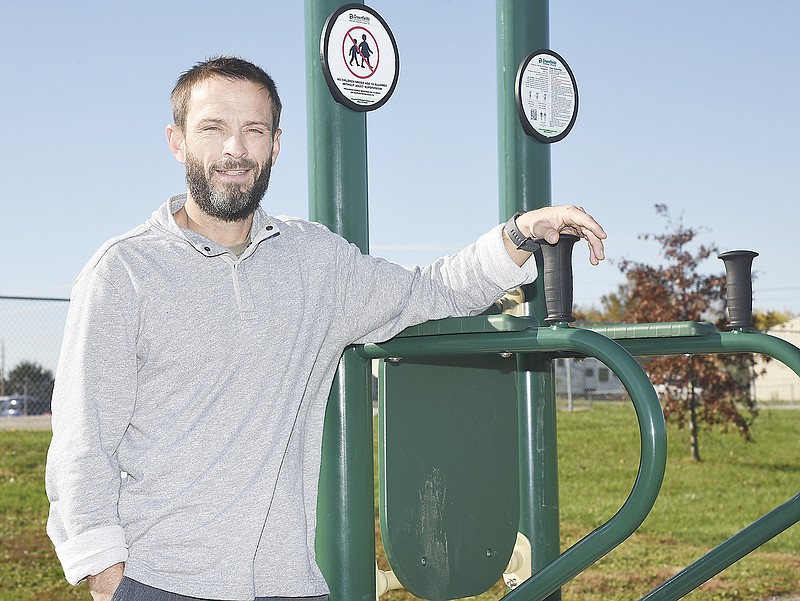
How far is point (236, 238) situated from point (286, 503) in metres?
0.49

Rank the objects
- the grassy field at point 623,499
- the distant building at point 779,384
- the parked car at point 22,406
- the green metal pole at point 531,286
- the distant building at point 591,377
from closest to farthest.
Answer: the green metal pole at point 531,286, the grassy field at point 623,499, the parked car at point 22,406, the distant building at point 591,377, the distant building at point 779,384

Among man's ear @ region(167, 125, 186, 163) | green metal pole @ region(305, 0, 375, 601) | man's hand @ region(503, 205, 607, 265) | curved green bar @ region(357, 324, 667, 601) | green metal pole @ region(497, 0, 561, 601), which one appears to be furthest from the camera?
green metal pole @ region(497, 0, 561, 601)

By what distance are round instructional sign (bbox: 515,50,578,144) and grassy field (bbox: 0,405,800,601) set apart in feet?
11.0

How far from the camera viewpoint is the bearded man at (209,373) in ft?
5.52

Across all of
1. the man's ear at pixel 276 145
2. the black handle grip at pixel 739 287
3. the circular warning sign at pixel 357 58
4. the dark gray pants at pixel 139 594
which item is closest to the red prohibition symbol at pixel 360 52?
the circular warning sign at pixel 357 58

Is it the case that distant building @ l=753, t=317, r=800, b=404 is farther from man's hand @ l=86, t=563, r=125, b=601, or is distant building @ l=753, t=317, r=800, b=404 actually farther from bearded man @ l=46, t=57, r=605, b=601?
man's hand @ l=86, t=563, r=125, b=601

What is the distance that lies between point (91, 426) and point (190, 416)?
17cm

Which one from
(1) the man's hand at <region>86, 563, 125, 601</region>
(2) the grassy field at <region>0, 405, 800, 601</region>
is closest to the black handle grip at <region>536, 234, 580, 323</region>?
(1) the man's hand at <region>86, 563, 125, 601</region>

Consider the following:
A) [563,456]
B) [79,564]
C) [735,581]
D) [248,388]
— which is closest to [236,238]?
[248,388]

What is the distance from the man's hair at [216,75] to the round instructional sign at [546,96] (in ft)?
2.85

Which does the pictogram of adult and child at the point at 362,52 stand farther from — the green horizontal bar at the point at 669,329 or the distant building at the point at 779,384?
the distant building at the point at 779,384

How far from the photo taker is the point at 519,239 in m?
1.92

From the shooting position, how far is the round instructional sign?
103 inches

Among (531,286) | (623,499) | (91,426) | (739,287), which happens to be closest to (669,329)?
(739,287)
